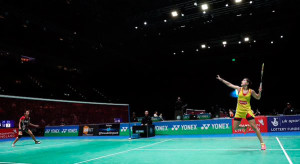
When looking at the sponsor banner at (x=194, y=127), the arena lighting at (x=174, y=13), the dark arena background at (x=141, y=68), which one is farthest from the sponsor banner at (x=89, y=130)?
the arena lighting at (x=174, y=13)

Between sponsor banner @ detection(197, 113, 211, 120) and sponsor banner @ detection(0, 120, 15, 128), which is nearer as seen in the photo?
sponsor banner @ detection(197, 113, 211, 120)

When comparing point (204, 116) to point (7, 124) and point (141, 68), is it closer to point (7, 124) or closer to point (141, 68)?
point (7, 124)

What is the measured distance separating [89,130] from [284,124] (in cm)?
1261

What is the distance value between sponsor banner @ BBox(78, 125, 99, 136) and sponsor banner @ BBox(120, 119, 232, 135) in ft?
15.3

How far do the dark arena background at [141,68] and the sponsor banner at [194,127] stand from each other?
0.06 metres

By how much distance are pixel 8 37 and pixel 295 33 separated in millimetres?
26972

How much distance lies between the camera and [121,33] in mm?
20453

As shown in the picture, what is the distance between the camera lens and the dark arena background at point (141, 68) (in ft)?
45.7

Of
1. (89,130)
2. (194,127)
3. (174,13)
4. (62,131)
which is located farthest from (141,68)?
(194,127)

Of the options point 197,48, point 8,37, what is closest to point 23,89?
point 8,37

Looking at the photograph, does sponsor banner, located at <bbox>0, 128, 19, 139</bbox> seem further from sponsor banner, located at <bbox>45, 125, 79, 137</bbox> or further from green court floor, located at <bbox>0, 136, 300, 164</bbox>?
green court floor, located at <bbox>0, 136, 300, 164</bbox>

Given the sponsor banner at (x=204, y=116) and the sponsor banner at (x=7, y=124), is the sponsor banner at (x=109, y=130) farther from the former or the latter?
the sponsor banner at (x=7, y=124)

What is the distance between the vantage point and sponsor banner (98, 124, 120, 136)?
618 inches

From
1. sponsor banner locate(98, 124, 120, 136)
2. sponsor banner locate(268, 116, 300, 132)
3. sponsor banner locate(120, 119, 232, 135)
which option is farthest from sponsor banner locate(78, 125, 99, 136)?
sponsor banner locate(268, 116, 300, 132)
